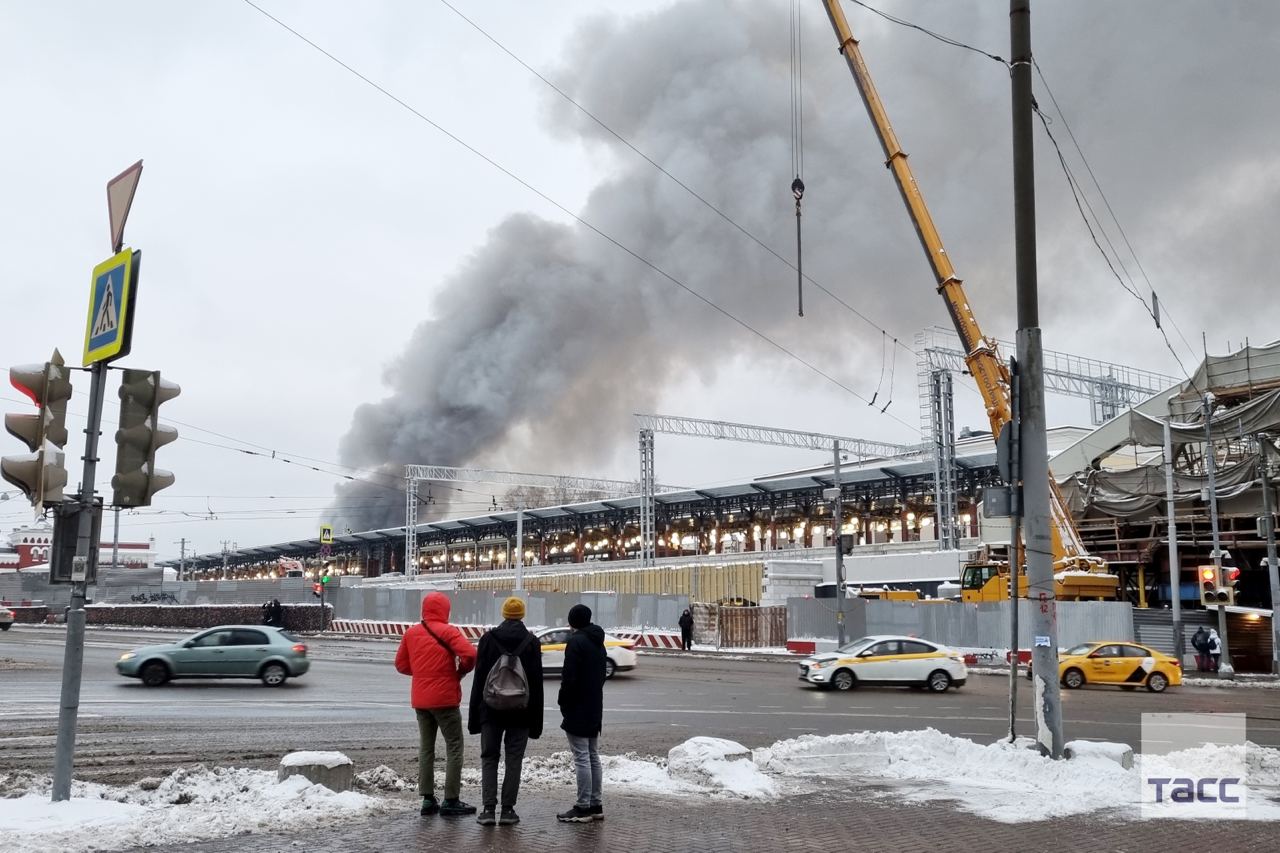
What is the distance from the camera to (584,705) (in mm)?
7844

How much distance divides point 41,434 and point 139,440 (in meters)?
0.64

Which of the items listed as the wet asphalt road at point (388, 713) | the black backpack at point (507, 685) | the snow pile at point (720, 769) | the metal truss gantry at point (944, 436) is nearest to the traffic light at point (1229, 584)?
the wet asphalt road at point (388, 713)

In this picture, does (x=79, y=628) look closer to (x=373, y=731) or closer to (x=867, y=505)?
(x=373, y=731)

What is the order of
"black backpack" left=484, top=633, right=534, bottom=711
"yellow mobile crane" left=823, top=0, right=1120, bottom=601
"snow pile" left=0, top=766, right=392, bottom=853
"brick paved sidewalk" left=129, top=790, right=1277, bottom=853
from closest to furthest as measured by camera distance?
"snow pile" left=0, top=766, right=392, bottom=853
"brick paved sidewalk" left=129, top=790, right=1277, bottom=853
"black backpack" left=484, top=633, right=534, bottom=711
"yellow mobile crane" left=823, top=0, right=1120, bottom=601

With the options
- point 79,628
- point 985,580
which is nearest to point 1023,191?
point 79,628

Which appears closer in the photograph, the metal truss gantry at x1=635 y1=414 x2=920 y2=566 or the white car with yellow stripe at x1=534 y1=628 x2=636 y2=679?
the white car with yellow stripe at x1=534 y1=628 x2=636 y2=679

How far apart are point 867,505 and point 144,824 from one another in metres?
68.4

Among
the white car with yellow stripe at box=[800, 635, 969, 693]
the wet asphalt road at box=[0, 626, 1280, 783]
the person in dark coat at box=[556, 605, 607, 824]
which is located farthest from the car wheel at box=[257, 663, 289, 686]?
the person in dark coat at box=[556, 605, 607, 824]

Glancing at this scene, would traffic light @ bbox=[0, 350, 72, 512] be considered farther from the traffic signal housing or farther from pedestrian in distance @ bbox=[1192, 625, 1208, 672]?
pedestrian in distance @ bbox=[1192, 625, 1208, 672]

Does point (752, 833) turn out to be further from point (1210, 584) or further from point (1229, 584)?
point (1229, 584)

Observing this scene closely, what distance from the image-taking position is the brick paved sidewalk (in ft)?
23.3

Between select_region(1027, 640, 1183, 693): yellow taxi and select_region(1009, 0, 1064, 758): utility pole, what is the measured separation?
50.0 ft

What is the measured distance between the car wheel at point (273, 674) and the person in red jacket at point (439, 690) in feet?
52.3

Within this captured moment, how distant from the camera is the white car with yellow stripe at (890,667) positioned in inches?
944
